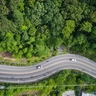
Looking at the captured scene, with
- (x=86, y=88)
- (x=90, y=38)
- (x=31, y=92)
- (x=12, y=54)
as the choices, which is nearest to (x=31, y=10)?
(x=12, y=54)

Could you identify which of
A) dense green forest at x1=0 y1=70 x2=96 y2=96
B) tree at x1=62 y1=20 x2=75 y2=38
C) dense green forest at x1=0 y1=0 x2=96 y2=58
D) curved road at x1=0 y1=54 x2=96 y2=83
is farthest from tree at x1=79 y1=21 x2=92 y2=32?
dense green forest at x1=0 y1=70 x2=96 y2=96

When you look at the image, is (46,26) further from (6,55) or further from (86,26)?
(6,55)

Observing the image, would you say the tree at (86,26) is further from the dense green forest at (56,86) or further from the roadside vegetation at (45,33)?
the dense green forest at (56,86)

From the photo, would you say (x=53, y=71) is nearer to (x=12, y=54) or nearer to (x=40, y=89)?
(x=40, y=89)

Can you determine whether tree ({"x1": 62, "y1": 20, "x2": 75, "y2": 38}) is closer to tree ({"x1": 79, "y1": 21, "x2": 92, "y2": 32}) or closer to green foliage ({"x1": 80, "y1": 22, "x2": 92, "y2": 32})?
tree ({"x1": 79, "y1": 21, "x2": 92, "y2": 32})

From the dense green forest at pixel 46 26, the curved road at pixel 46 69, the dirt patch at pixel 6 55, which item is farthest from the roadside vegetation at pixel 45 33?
the curved road at pixel 46 69

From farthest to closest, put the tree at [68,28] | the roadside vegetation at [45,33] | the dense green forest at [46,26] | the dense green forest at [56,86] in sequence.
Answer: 1. the dense green forest at [56,86]
2. the tree at [68,28]
3. the dense green forest at [46,26]
4. the roadside vegetation at [45,33]
